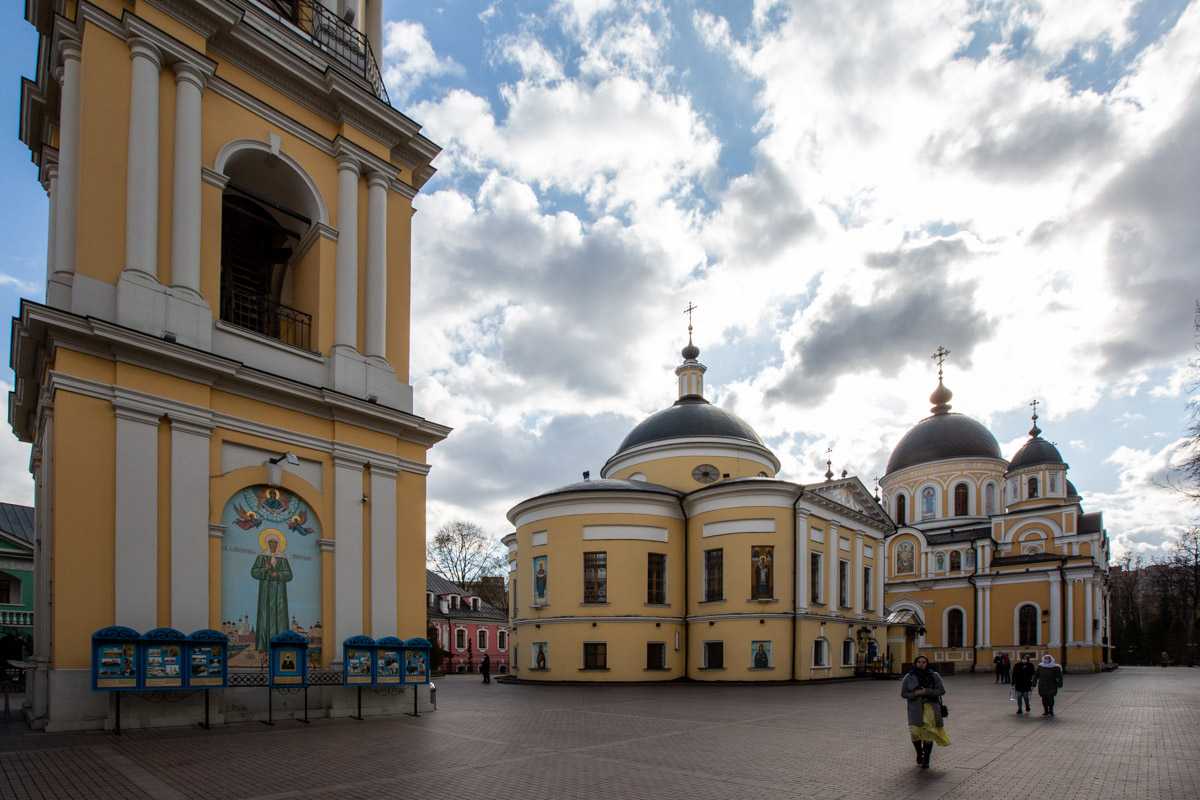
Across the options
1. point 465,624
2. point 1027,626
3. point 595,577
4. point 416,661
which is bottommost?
point 465,624

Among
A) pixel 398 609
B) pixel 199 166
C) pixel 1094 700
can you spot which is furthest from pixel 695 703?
pixel 199 166

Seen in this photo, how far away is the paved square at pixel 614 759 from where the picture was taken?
776 centimetres

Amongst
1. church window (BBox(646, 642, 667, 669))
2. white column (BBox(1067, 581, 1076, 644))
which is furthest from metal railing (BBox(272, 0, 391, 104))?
white column (BBox(1067, 581, 1076, 644))

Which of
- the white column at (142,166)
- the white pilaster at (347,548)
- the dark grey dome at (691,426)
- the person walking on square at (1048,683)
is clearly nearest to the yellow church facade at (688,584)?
the dark grey dome at (691,426)

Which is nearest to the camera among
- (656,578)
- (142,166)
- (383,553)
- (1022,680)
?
(142,166)

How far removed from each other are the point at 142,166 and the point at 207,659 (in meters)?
7.59

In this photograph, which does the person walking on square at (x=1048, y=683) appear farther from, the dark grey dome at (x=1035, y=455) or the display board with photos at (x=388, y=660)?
the dark grey dome at (x=1035, y=455)

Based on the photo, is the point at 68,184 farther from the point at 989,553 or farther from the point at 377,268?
the point at 989,553

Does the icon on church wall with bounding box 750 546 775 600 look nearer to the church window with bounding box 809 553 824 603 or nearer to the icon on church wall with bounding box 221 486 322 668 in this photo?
the church window with bounding box 809 553 824 603

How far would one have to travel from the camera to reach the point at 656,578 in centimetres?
3003

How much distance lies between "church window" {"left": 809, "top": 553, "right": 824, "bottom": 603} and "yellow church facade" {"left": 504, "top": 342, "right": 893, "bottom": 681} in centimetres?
6

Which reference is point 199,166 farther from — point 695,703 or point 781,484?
point 781,484

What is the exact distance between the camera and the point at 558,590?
29406 millimetres

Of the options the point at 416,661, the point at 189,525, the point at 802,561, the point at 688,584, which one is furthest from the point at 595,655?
the point at 189,525
